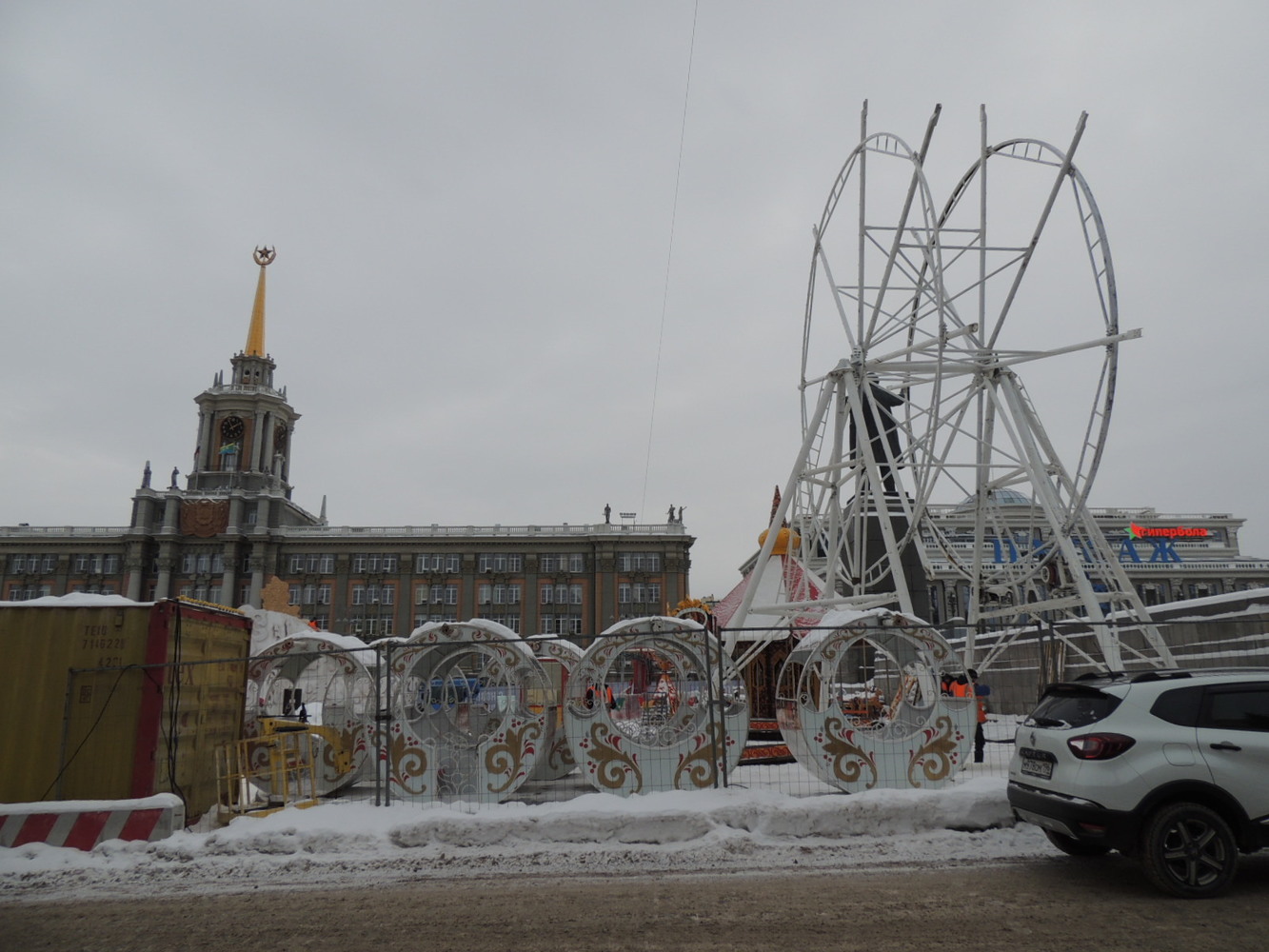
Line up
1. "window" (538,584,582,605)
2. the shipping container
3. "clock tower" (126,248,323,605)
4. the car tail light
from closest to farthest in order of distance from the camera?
the car tail light, the shipping container, "clock tower" (126,248,323,605), "window" (538,584,582,605)

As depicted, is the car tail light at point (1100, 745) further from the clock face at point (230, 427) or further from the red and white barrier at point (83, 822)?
the clock face at point (230, 427)

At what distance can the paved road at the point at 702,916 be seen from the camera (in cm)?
566

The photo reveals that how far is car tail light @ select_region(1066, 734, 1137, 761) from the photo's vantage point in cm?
661

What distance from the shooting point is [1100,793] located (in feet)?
21.4

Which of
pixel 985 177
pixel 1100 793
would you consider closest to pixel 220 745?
pixel 1100 793

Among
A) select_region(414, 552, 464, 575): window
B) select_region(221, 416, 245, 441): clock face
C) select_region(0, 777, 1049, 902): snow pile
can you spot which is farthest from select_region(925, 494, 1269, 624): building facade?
select_region(221, 416, 245, 441): clock face

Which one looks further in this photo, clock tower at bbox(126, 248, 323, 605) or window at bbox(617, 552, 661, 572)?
window at bbox(617, 552, 661, 572)

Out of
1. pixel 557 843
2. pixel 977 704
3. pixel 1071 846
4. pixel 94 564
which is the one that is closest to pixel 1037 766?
pixel 1071 846

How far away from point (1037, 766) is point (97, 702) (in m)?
10.0

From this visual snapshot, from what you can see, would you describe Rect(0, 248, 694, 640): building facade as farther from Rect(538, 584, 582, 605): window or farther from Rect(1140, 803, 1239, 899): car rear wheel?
Rect(1140, 803, 1239, 899): car rear wheel

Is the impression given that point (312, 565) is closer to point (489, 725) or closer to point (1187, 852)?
point (489, 725)

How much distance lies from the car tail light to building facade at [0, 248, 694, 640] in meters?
85.7

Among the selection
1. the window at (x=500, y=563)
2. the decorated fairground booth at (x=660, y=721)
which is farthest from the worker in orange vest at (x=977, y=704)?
the window at (x=500, y=563)

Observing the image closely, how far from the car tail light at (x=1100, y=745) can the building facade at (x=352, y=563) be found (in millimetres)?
85710
